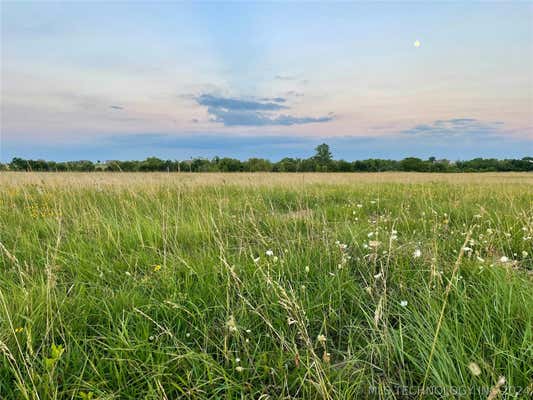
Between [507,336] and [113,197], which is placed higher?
[113,197]

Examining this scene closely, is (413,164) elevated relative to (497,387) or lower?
elevated

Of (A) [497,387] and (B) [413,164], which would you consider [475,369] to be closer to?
(A) [497,387]

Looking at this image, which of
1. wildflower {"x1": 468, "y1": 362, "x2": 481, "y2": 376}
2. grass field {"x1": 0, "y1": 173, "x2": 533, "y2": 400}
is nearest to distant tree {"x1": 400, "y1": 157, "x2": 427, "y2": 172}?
grass field {"x1": 0, "y1": 173, "x2": 533, "y2": 400}

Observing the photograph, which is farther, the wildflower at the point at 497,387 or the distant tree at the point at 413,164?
the distant tree at the point at 413,164

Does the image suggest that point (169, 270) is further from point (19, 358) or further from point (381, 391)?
point (381, 391)

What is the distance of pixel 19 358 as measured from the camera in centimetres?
142

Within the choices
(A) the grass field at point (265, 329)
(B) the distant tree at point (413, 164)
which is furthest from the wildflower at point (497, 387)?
(B) the distant tree at point (413, 164)

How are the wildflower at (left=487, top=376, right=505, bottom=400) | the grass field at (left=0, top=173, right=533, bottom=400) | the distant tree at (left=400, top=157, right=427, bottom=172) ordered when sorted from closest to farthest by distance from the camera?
the wildflower at (left=487, top=376, right=505, bottom=400)
the grass field at (left=0, top=173, right=533, bottom=400)
the distant tree at (left=400, top=157, right=427, bottom=172)

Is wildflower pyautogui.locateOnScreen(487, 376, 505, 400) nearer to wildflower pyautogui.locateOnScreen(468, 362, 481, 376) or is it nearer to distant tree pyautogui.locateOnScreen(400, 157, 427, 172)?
wildflower pyautogui.locateOnScreen(468, 362, 481, 376)

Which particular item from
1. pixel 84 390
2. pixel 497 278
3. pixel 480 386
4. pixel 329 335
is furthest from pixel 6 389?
pixel 497 278

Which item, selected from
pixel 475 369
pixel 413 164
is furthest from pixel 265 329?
pixel 413 164

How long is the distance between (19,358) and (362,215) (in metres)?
4.72

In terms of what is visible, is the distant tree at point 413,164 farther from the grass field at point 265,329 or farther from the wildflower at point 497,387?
the wildflower at point 497,387

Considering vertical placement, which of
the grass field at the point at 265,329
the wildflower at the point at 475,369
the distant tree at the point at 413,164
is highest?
the distant tree at the point at 413,164
